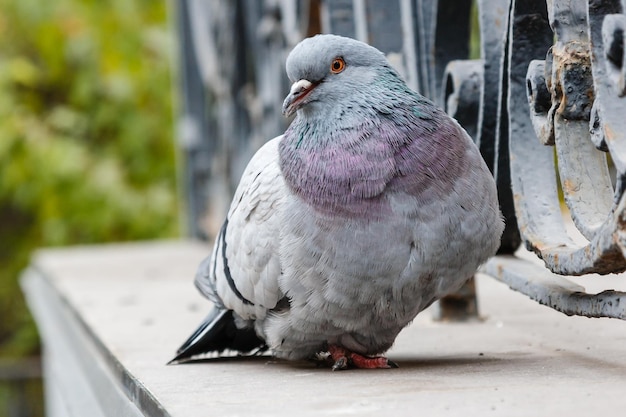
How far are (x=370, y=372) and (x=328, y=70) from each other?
0.71 metres

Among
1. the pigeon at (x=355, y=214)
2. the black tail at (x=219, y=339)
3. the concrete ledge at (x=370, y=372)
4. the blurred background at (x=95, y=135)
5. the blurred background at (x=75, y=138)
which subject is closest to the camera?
the concrete ledge at (x=370, y=372)

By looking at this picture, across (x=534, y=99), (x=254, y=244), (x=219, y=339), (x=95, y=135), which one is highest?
(x=534, y=99)

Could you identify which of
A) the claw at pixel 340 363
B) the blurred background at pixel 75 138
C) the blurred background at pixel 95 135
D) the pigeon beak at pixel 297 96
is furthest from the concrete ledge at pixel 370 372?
the blurred background at pixel 75 138

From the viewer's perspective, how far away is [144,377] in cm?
242

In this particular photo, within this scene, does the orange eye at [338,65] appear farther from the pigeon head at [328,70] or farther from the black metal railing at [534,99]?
the black metal railing at [534,99]

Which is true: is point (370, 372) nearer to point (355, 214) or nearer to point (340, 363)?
point (340, 363)

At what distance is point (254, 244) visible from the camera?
97.0 inches

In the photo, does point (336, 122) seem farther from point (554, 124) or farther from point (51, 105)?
point (51, 105)

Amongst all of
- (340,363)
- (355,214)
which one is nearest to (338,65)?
(355,214)

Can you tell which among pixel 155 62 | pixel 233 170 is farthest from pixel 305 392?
pixel 155 62

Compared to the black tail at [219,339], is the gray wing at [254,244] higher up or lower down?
higher up

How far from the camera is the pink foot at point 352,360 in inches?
98.8

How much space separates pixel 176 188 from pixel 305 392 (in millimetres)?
7977

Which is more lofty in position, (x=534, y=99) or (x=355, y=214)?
(x=534, y=99)
